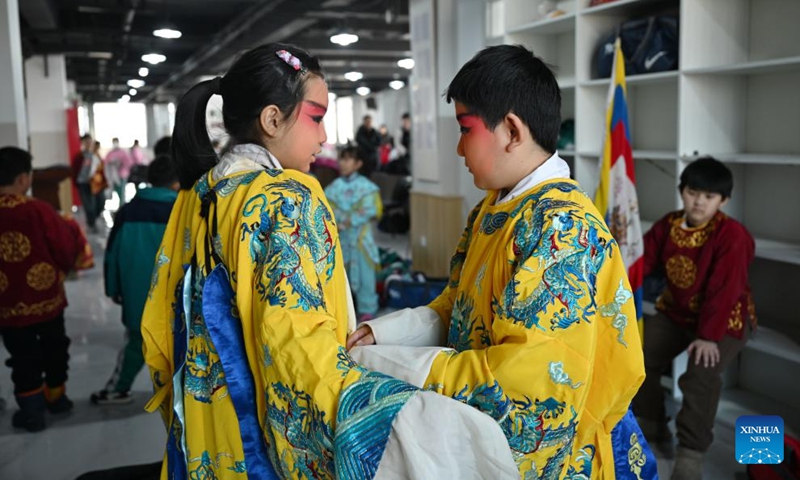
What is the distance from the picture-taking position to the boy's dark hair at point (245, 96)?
1.19 metres

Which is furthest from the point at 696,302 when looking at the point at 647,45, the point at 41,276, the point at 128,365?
the point at 41,276

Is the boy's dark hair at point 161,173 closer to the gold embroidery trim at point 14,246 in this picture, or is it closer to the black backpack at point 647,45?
the gold embroidery trim at point 14,246

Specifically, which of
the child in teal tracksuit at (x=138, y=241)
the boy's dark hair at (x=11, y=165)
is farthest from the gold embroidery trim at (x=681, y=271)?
the boy's dark hair at (x=11, y=165)

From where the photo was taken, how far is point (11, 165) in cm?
317

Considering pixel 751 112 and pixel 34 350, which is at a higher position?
pixel 751 112

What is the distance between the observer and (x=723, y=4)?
10.4 ft

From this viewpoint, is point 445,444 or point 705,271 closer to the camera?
point 445,444

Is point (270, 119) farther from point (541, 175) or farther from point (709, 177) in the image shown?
point (709, 177)

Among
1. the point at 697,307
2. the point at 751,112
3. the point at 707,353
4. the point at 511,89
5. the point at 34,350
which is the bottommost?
the point at 34,350

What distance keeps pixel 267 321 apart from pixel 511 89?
0.51m

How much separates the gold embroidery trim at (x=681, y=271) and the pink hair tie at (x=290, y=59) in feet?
6.87

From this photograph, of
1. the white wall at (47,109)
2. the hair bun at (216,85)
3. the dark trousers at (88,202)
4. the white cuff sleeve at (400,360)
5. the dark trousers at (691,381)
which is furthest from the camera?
the white wall at (47,109)

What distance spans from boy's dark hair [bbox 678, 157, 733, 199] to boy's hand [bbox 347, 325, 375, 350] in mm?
1878

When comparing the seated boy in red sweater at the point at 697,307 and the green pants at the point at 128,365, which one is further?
the green pants at the point at 128,365
